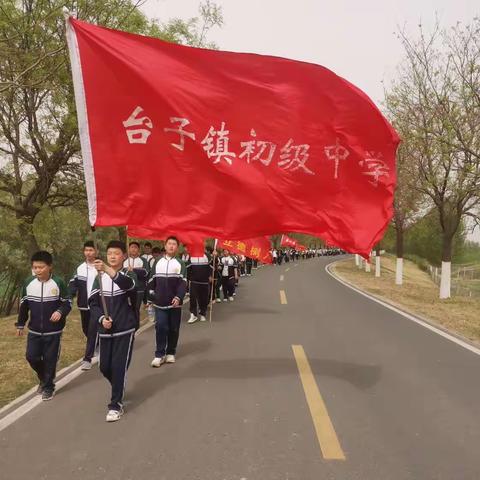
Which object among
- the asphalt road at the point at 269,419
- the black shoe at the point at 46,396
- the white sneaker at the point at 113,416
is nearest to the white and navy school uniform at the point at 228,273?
the asphalt road at the point at 269,419

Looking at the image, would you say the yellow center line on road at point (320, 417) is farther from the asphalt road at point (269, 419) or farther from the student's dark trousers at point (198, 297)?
the student's dark trousers at point (198, 297)

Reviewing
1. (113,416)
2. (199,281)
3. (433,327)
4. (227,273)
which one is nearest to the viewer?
(113,416)

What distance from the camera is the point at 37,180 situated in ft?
39.9

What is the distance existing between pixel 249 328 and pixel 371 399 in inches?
181

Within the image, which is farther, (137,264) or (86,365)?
(137,264)

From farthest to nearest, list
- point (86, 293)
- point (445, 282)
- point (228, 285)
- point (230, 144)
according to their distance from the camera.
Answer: point (445, 282), point (228, 285), point (86, 293), point (230, 144)

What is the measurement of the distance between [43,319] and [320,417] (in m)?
3.40

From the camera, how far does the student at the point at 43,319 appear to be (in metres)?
5.25

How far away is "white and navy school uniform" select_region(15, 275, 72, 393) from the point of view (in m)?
5.27

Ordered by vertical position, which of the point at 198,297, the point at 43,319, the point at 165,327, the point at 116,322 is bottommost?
the point at 198,297

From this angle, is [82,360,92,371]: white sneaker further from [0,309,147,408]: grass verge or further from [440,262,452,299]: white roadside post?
[440,262,452,299]: white roadside post

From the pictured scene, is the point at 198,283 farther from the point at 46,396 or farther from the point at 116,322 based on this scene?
the point at 116,322

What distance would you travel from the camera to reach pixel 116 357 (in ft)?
15.7

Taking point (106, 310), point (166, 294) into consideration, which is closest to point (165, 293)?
point (166, 294)
